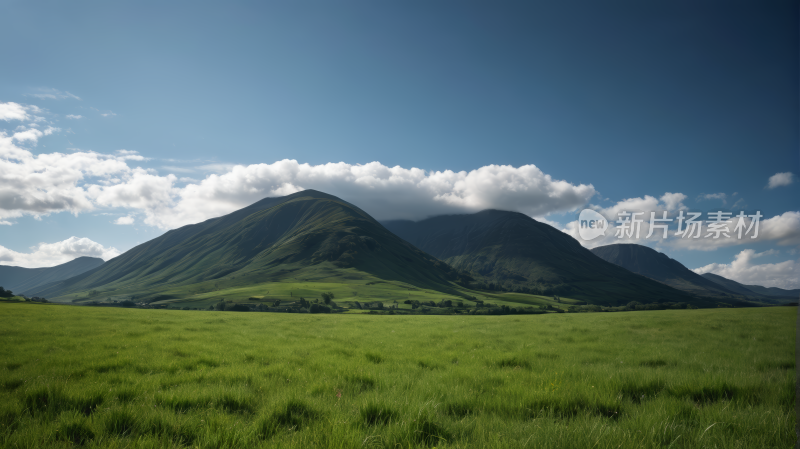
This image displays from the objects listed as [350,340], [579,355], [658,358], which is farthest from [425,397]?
[350,340]

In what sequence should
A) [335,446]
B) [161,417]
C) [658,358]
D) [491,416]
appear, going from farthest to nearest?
[658,358] < [491,416] < [161,417] < [335,446]

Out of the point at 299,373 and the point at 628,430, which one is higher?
the point at 628,430

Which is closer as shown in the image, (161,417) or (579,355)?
(161,417)

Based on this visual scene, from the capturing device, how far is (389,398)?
6.12m

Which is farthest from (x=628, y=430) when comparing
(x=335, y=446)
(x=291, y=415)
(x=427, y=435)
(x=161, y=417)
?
(x=161, y=417)

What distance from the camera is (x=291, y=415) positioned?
5.58 metres

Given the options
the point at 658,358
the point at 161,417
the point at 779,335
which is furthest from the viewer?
the point at 779,335

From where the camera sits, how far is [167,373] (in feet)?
27.8

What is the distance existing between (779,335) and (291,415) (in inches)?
829

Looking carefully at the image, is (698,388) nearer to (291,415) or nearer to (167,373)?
(291,415)

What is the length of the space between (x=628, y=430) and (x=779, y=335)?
17.3 m

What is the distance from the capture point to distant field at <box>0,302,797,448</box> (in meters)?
4.54

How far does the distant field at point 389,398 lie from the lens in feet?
14.9

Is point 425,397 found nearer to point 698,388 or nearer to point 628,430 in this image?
point 628,430
